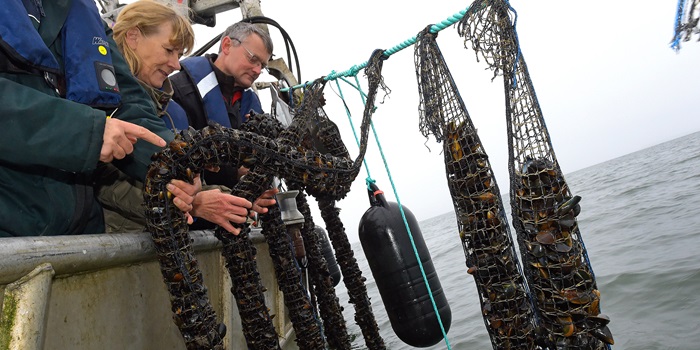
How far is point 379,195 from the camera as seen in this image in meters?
4.53

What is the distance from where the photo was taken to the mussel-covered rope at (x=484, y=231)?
2072 millimetres

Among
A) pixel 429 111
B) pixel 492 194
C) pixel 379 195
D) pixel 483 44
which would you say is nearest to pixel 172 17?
pixel 429 111

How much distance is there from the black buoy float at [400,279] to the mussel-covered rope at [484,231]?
6.94 ft

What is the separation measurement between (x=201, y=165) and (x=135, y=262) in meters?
0.57

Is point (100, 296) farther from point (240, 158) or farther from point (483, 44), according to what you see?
point (483, 44)

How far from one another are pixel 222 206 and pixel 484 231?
137 centimetres

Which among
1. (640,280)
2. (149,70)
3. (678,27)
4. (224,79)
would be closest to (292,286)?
(149,70)

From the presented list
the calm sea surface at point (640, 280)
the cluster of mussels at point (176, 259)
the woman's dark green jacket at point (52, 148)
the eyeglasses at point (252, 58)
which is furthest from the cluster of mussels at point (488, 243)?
the calm sea surface at point (640, 280)

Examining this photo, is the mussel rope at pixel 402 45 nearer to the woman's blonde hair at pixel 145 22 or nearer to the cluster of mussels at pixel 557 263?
the cluster of mussels at pixel 557 263

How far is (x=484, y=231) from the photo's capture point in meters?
2.14

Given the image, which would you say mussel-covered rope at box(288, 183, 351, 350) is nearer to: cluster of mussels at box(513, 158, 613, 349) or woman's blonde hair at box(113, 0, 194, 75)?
woman's blonde hair at box(113, 0, 194, 75)

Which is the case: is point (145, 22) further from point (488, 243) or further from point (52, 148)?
point (488, 243)

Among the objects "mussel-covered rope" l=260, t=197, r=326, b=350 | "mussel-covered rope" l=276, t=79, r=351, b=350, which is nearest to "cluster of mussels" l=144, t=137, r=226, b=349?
"mussel-covered rope" l=260, t=197, r=326, b=350

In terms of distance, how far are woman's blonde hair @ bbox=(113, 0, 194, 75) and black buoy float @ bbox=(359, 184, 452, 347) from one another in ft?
8.60
